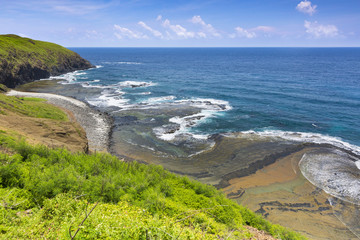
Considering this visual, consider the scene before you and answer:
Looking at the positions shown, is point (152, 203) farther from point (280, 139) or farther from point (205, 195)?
point (280, 139)

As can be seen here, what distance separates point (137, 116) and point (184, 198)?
35797mm

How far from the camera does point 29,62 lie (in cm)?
8631

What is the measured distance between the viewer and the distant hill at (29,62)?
72.2 m

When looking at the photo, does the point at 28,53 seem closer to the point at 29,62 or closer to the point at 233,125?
the point at 29,62

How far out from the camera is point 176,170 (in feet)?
101

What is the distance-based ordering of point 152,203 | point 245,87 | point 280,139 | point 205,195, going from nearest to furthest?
1. point 152,203
2. point 205,195
3. point 280,139
4. point 245,87

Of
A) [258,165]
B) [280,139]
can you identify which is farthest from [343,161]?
[258,165]

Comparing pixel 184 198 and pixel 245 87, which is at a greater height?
pixel 245 87

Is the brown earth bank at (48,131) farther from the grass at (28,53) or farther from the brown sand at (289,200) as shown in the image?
the grass at (28,53)

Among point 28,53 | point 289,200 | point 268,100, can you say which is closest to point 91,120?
point 289,200

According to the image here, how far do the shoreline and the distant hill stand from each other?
77.2 feet

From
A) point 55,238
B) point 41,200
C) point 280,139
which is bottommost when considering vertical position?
point 280,139

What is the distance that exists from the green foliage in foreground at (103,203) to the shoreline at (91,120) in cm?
1699

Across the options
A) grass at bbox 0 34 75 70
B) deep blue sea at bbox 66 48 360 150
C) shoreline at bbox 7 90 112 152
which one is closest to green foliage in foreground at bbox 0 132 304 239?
shoreline at bbox 7 90 112 152
